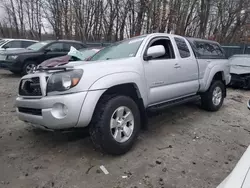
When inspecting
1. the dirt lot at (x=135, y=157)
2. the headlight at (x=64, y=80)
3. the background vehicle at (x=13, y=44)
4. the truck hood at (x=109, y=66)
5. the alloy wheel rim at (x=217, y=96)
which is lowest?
the dirt lot at (x=135, y=157)

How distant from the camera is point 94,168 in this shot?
2766 mm

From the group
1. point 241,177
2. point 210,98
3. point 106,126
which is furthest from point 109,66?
point 210,98

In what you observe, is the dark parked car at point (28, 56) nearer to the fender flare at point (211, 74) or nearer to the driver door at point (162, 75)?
the driver door at point (162, 75)

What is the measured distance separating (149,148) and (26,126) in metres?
2.42

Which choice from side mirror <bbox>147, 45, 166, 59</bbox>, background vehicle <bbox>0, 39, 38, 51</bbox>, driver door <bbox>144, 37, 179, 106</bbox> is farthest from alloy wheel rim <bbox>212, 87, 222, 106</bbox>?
background vehicle <bbox>0, 39, 38, 51</bbox>

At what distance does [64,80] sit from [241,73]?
26.6 feet

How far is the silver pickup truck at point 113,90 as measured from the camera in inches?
104

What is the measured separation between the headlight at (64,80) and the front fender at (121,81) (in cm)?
22

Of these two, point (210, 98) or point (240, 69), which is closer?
point (210, 98)

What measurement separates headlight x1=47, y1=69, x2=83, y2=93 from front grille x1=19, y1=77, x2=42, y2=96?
0.25 metres

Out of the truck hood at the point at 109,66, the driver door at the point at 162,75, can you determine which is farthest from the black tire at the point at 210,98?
the truck hood at the point at 109,66

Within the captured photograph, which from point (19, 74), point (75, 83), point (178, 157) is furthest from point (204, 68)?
point (19, 74)

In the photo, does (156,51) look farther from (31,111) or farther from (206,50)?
(206,50)

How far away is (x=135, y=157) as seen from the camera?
3057mm
